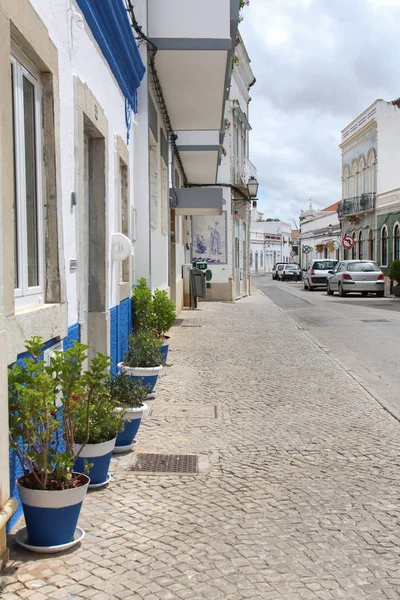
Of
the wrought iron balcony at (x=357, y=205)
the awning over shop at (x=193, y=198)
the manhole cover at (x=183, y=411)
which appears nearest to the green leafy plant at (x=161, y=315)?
the manhole cover at (x=183, y=411)

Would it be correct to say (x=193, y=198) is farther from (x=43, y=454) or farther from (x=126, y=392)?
(x=43, y=454)

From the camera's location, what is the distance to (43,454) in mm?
3412

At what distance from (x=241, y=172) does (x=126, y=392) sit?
20.6m

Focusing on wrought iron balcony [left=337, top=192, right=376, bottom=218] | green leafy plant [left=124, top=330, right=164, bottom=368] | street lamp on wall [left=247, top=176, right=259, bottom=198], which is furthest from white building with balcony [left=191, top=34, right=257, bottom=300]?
wrought iron balcony [left=337, top=192, right=376, bottom=218]

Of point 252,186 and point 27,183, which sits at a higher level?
point 252,186

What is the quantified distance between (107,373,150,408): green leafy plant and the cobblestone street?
Result: 1.35 ft

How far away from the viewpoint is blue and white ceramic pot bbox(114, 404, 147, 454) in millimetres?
5281

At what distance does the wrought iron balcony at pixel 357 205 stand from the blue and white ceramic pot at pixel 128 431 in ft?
116

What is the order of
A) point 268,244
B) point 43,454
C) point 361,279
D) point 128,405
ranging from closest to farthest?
point 43,454, point 128,405, point 361,279, point 268,244

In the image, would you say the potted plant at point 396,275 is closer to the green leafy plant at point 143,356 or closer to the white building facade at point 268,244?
the green leafy plant at point 143,356

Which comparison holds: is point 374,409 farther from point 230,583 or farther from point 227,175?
point 227,175

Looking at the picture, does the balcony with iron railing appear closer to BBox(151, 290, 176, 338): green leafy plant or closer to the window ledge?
BBox(151, 290, 176, 338): green leafy plant

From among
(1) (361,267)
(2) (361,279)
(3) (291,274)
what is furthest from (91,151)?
(3) (291,274)

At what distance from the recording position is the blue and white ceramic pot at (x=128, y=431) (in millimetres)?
5281
